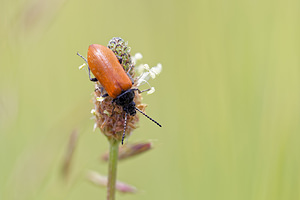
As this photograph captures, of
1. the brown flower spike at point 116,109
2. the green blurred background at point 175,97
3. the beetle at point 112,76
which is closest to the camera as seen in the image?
the brown flower spike at point 116,109

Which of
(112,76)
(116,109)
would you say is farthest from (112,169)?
(112,76)

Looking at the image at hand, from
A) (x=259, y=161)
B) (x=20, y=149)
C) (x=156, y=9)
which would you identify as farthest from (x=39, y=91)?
(x=259, y=161)

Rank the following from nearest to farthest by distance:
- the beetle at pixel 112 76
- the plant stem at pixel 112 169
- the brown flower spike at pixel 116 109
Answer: the plant stem at pixel 112 169, the brown flower spike at pixel 116 109, the beetle at pixel 112 76

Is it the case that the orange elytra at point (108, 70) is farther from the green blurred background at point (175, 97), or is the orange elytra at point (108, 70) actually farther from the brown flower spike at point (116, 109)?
the green blurred background at point (175, 97)

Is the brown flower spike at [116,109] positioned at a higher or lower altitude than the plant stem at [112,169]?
higher

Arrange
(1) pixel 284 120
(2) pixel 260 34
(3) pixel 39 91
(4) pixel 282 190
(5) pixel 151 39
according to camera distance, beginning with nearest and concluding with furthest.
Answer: (4) pixel 282 190 < (1) pixel 284 120 < (2) pixel 260 34 < (3) pixel 39 91 < (5) pixel 151 39

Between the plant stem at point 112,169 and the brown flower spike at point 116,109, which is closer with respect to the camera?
the plant stem at point 112,169

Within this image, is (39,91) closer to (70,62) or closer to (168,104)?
(70,62)

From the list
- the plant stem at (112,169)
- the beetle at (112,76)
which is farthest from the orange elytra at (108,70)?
the plant stem at (112,169)
